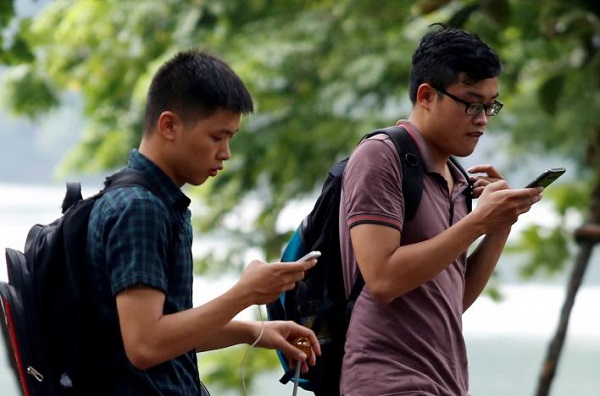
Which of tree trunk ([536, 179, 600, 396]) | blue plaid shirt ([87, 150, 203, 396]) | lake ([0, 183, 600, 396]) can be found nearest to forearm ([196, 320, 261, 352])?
blue plaid shirt ([87, 150, 203, 396])

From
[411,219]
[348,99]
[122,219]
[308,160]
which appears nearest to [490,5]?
[411,219]

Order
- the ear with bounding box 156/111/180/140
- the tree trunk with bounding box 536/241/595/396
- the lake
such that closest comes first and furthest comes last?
the ear with bounding box 156/111/180/140
the tree trunk with bounding box 536/241/595/396
the lake

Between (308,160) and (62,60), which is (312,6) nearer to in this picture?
(308,160)

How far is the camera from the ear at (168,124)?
2.82 m

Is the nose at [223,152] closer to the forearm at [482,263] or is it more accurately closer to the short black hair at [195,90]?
the short black hair at [195,90]

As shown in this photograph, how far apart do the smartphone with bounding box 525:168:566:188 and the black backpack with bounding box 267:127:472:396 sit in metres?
0.27

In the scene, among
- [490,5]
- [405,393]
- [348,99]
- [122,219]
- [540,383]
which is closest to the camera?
[122,219]

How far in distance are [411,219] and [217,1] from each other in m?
8.17

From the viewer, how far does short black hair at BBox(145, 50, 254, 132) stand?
9.31ft

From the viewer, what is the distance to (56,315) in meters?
2.69

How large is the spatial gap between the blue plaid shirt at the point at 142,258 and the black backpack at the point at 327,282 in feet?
1.51

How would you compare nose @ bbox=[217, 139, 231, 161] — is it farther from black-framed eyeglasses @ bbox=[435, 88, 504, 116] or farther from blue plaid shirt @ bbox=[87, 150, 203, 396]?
black-framed eyeglasses @ bbox=[435, 88, 504, 116]

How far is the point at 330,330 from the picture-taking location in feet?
10.5

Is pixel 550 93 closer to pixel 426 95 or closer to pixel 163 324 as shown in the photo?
pixel 426 95
